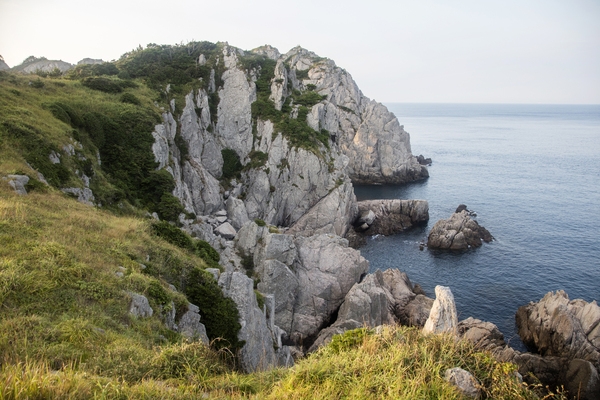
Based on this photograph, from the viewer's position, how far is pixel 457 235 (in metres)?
55.7

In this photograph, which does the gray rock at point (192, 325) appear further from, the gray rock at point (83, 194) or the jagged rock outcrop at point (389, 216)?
the jagged rock outcrop at point (389, 216)

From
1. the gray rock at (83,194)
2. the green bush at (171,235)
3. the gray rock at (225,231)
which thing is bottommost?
the gray rock at (225,231)

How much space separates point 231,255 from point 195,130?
2555 centimetres

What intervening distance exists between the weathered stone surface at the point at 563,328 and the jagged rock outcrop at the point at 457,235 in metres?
18.3

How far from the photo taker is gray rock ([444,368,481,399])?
7.71m

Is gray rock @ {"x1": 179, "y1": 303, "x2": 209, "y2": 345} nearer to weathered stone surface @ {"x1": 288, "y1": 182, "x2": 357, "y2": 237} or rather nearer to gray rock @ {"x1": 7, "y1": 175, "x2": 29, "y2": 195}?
gray rock @ {"x1": 7, "y1": 175, "x2": 29, "y2": 195}

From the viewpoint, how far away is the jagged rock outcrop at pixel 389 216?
64.0m

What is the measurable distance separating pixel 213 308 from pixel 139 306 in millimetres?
5727

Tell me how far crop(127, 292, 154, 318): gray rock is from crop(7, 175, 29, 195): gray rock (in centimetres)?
1051

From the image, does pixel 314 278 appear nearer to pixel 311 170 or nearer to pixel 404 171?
pixel 311 170

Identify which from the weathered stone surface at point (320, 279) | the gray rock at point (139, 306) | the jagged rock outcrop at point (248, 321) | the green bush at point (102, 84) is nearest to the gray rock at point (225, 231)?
the weathered stone surface at point (320, 279)

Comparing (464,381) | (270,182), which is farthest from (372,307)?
(270,182)

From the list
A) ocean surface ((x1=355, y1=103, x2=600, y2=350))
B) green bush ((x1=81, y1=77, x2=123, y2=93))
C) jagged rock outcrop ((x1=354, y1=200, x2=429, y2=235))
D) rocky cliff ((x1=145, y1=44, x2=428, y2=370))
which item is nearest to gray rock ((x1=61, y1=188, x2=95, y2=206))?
rocky cliff ((x1=145, y1=44, x2=428, y2=370))

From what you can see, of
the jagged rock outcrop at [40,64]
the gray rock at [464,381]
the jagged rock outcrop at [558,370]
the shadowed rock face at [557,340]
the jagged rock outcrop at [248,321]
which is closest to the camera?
the gray rock at [464,381]
